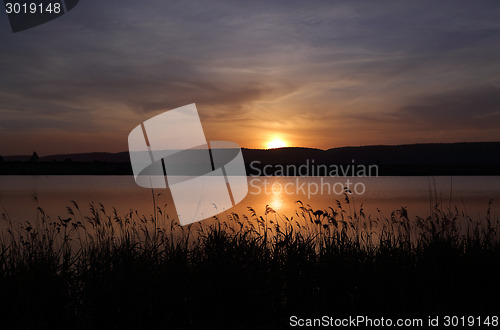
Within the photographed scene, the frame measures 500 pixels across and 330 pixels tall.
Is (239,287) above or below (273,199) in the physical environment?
below

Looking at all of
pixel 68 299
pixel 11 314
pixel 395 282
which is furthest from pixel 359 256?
pixel 11 314

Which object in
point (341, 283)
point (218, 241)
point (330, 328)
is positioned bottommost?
point (330, 328)

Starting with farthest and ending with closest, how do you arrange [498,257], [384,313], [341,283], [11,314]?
1. [498,257]
2. [341,283]
3. [384,313]
4. [11,314]

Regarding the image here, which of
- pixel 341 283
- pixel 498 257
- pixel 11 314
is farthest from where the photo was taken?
pixel 498 257

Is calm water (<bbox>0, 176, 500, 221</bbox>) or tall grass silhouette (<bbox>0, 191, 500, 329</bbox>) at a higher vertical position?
calm water (<bbox>0, 176, 500, 221</bbox>)

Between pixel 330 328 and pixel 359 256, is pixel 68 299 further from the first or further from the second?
pixel 359 256

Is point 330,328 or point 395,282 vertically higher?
point 395,282

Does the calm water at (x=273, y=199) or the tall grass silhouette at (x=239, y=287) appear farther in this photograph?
the calm water at (x=273, y=199)

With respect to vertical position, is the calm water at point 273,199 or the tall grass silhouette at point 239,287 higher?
the calm water at point 273,199

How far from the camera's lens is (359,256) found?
21.4 feet

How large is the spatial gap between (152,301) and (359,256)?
127 inches

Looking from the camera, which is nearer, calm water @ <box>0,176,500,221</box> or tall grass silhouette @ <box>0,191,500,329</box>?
tall grass silhouette @ <box>0,191,500,329</box>

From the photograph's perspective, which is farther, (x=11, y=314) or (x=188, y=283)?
(x=188, y=283)

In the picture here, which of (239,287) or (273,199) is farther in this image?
(273,199)
